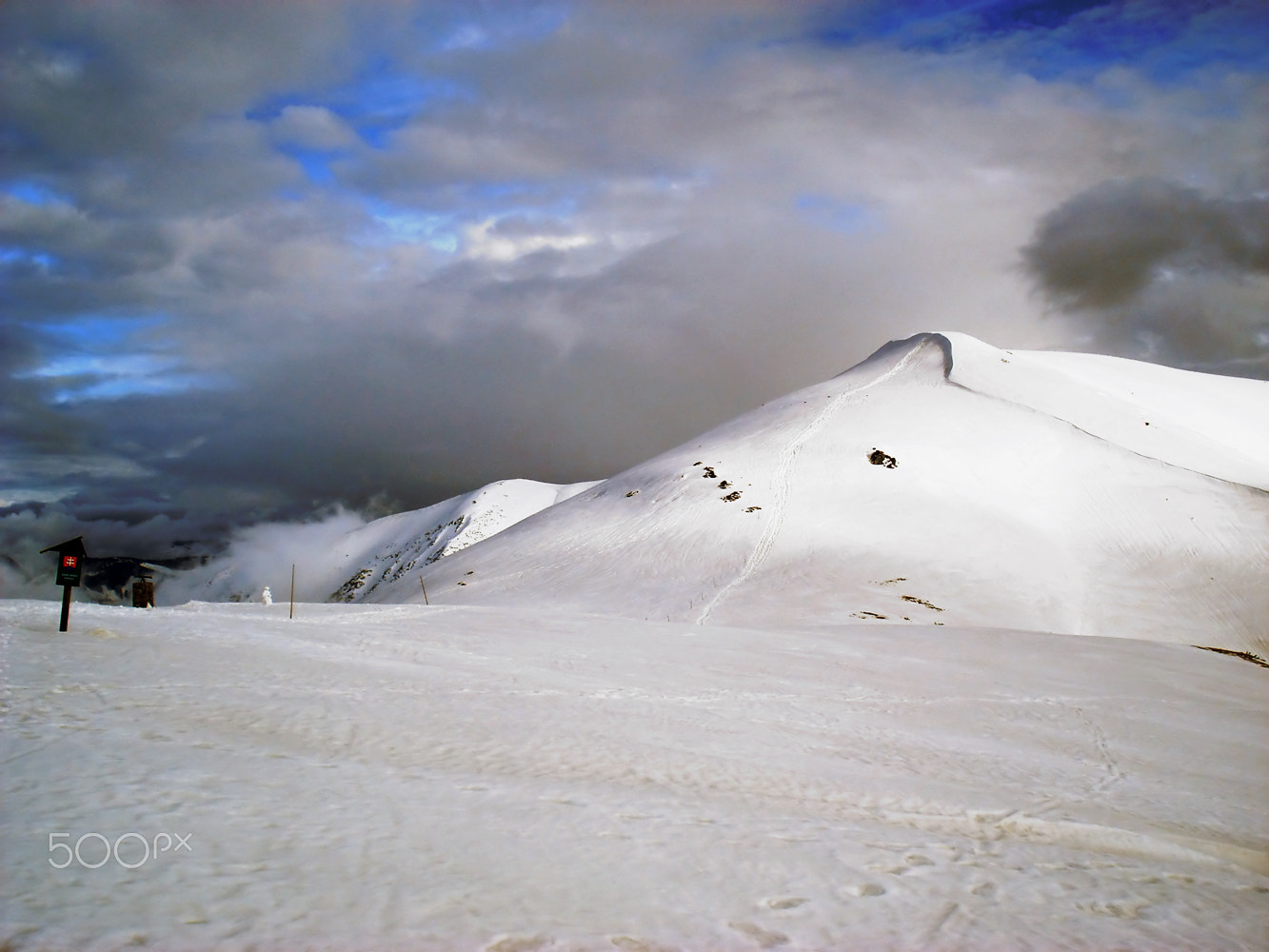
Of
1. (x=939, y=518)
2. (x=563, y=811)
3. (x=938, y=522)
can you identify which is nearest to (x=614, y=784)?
(x=563, y=811)

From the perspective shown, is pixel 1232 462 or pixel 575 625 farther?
pixel 1232 462

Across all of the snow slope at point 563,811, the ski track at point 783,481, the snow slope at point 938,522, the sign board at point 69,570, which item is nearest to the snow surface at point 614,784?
the snow slope at point 563,811

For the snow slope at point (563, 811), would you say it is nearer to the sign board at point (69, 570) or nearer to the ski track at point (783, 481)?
the sign board at point (69, 570)

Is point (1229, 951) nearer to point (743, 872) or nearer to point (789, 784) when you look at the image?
point (743, 872)

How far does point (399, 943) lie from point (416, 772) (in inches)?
104

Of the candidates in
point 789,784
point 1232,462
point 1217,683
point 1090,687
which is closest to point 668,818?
point 789,784

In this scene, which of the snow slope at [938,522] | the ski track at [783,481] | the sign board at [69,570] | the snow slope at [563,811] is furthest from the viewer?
the ski track at [783,481]

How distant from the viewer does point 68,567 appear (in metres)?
11.6

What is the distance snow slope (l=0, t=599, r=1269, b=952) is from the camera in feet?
12.4

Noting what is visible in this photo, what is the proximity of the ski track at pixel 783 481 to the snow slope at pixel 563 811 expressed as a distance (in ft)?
70.3

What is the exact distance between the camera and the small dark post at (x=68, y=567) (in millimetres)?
10897

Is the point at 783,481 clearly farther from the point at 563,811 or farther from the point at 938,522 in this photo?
the point at 563,811

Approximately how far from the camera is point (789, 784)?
676 centimetres

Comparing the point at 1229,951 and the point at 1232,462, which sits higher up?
the point at 1232,462
